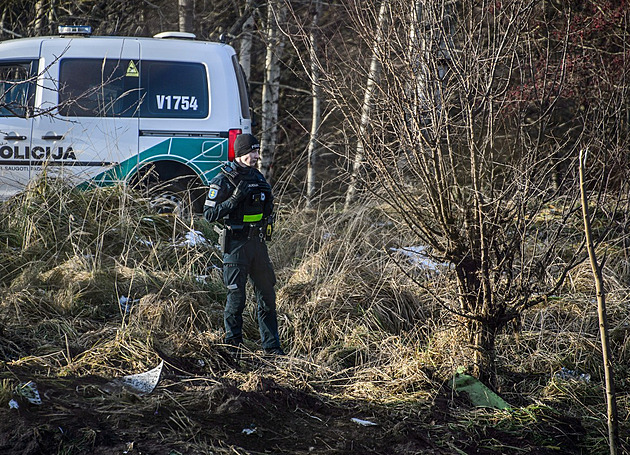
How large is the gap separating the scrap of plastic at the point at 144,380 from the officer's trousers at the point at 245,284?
26.5 inches

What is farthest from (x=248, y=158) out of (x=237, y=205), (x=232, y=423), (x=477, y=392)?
(x=477, y=392)

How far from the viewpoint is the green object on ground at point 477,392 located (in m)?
4.17

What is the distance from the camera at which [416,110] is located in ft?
12.9

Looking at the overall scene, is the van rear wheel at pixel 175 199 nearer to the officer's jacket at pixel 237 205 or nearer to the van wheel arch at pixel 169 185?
the van wheel arch at pixel 169 185

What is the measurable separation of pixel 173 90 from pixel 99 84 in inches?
29.3

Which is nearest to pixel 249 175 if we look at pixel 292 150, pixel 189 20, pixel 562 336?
pixel 562 336

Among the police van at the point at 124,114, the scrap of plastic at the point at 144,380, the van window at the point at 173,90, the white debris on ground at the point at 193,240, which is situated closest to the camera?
the scrap of plastic at the point at 144,380

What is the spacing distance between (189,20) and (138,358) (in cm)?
639

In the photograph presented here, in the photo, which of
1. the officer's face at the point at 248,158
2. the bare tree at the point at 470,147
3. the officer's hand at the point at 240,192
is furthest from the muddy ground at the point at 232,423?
the officer's face at the point at 248,158

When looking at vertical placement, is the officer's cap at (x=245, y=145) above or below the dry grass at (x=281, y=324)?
above

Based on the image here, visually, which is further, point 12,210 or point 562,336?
point 12,210

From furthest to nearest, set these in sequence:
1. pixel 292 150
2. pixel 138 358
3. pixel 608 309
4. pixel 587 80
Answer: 1. pixel 292 150
2. pixel 587 80
3. pixel 608 309
4. pixel 138 358

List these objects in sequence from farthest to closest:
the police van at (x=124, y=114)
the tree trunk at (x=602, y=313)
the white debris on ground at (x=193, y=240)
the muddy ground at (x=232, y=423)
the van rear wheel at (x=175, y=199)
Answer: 1. the police van at (x=124, y=114)
2. the van rear wheel at (x=175, y=199)
3. the white debris on ground at (x=193, y=240)
4. the muddy ground at (x=232, y=423)
5. the tree trunk at (x=602, y=313)

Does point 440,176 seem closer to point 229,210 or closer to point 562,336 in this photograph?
point 229,210
